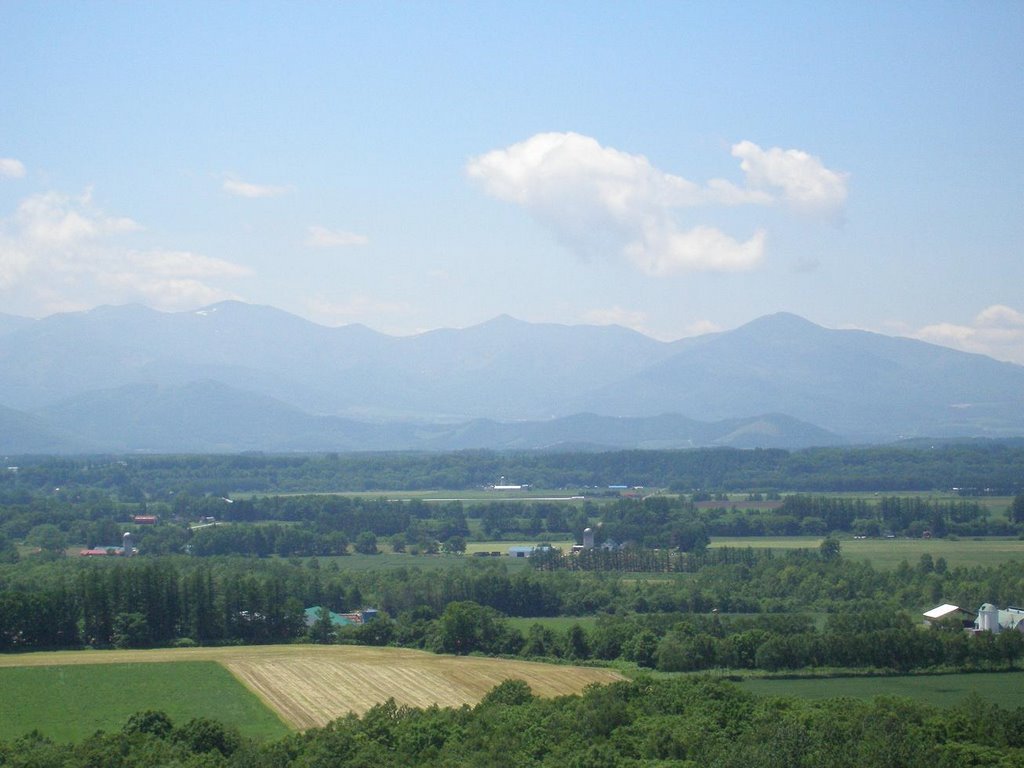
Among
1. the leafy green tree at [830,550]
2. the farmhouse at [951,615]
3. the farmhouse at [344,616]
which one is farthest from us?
the leafy green tree at [830,550]

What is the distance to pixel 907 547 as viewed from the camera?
71.3 m

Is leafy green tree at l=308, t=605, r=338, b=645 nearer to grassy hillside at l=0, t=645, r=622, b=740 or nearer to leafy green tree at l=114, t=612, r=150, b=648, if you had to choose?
grassy hillside at l=0, t=645, r=622, b=740

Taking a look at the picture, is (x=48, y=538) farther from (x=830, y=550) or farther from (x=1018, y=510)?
(x=1018, y=510)

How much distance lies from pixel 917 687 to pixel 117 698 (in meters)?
20.9

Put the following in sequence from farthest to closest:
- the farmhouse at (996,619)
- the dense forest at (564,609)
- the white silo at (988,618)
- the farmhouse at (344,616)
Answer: the farmhouse at (344,616)
the white silo at (988,618)
the farmhouse at (996,619)
the dense forest at (564,609)

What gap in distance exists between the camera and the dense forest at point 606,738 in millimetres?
24922

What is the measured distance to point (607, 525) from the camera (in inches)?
3145

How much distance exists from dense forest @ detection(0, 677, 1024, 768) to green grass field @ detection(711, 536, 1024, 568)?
33371 millimetres

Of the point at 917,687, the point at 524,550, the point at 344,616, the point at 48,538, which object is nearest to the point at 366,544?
the point at 524,550

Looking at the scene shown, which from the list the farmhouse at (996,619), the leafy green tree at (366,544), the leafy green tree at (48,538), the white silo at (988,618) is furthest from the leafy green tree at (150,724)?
the leafy green tree at (366,544)

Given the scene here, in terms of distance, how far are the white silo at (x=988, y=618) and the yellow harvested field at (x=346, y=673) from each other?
14017 millimetres

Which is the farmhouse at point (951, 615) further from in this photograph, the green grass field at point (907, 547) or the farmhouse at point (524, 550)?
the farmhouse at point (524, 550)

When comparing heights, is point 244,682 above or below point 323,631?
below

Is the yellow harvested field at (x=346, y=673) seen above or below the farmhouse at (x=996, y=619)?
below
